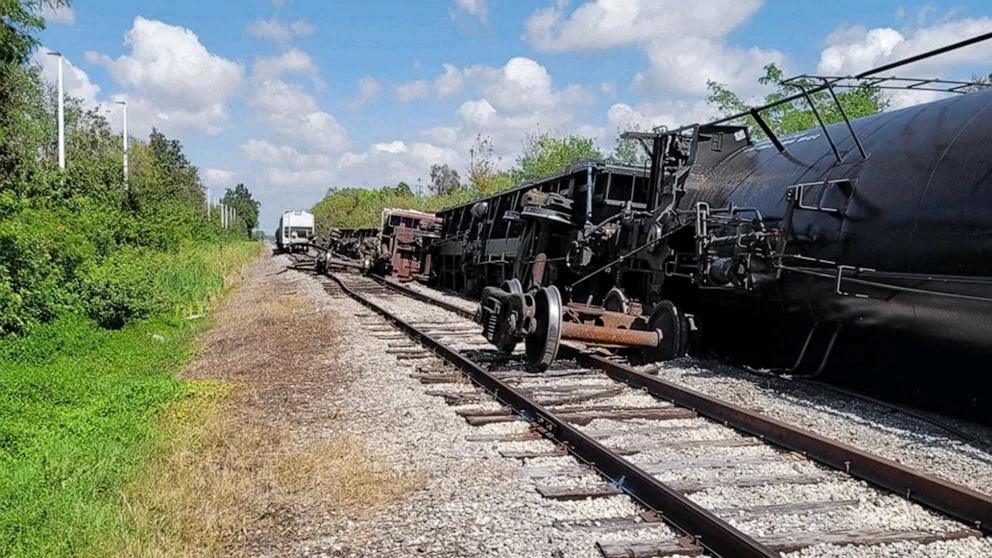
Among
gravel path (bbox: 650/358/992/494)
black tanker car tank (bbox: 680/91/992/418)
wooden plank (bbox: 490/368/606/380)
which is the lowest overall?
wooden plank (bbox: 490/368/606/380)

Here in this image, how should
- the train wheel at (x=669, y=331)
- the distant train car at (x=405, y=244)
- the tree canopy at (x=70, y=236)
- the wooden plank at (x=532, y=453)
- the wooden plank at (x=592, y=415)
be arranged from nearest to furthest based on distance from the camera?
the wooden plank at (x=532, y=453) < the wooden plank at (x=592, y=415) < the train wheel at (x=669, y=331) < the tree canopy at (x=70, y=236) < the distant train car at (x=405, y=244)

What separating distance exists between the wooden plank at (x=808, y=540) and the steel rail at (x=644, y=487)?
175 millimetres

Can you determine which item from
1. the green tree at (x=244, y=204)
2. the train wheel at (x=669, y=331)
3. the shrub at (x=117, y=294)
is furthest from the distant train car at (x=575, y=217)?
the green tree at (x=244, y=204)

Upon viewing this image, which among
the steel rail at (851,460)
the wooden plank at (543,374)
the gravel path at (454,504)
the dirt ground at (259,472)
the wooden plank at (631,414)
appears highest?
the steel rail at (851,460)

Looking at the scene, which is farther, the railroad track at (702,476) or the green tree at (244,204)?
the green tree at (244,204)

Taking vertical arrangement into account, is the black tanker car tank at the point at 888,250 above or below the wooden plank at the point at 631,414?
above

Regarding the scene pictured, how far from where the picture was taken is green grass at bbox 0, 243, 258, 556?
155 inches

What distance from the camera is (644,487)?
13.7 feet

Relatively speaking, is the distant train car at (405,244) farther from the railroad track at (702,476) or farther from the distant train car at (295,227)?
the distant train car at (295,227)

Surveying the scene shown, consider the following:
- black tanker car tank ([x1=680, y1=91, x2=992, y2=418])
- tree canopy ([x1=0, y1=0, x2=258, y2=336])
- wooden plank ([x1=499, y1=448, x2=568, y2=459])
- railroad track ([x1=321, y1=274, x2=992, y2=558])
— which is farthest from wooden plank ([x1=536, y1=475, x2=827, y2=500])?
tree canopy ([x1=0, y1=0, x2=258, y2=336])

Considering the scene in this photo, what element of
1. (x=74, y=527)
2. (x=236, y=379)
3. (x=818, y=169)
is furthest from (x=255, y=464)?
(x=818, y=169)

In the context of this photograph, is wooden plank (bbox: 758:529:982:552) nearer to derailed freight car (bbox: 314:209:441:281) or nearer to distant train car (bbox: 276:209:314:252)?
derailed freight car (bbox: 314:209:441:281)

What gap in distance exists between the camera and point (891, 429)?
5.83 meters

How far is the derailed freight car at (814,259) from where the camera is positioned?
5715 mm
